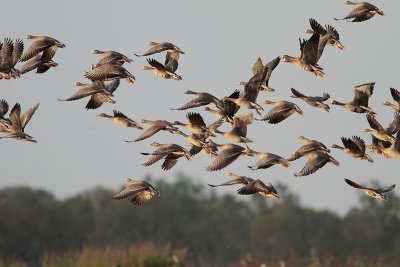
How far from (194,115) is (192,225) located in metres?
83.5

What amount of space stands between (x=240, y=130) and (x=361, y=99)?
2.45 metres

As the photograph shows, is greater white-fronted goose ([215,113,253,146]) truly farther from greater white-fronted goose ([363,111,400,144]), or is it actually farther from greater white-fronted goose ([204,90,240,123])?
greater white-fronted goose ([363,111,400,144])

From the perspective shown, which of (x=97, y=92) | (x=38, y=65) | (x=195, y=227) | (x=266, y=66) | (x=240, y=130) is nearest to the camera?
(x=266, y=66)

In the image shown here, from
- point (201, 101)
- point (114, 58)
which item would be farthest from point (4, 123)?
point (201, 101)

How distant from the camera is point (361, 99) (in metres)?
18.3

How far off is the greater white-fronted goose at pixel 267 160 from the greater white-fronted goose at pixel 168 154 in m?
1.28

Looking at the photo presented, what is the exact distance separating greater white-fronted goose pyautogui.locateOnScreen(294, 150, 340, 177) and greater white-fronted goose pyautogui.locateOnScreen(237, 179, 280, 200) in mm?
722

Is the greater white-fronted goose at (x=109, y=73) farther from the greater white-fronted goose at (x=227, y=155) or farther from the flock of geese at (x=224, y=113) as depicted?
the greater white-fronted goose at (x=227, y=155)

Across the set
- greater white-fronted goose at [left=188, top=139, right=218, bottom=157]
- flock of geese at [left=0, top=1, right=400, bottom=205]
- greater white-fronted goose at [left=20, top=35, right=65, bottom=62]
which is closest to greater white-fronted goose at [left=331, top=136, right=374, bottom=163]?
flock of geese at [left=0, top=1, right=400, bottom=205]

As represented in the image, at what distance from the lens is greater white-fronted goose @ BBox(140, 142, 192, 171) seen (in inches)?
708

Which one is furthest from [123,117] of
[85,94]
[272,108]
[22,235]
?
[22,235]

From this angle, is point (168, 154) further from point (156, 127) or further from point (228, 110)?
point (228, 110)

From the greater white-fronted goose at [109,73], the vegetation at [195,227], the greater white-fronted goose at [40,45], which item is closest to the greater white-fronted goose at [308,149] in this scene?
the greater white-fronted goose at [109,73]

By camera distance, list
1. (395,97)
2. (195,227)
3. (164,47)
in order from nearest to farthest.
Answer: (395,97)
(164,47)
(195,227)
